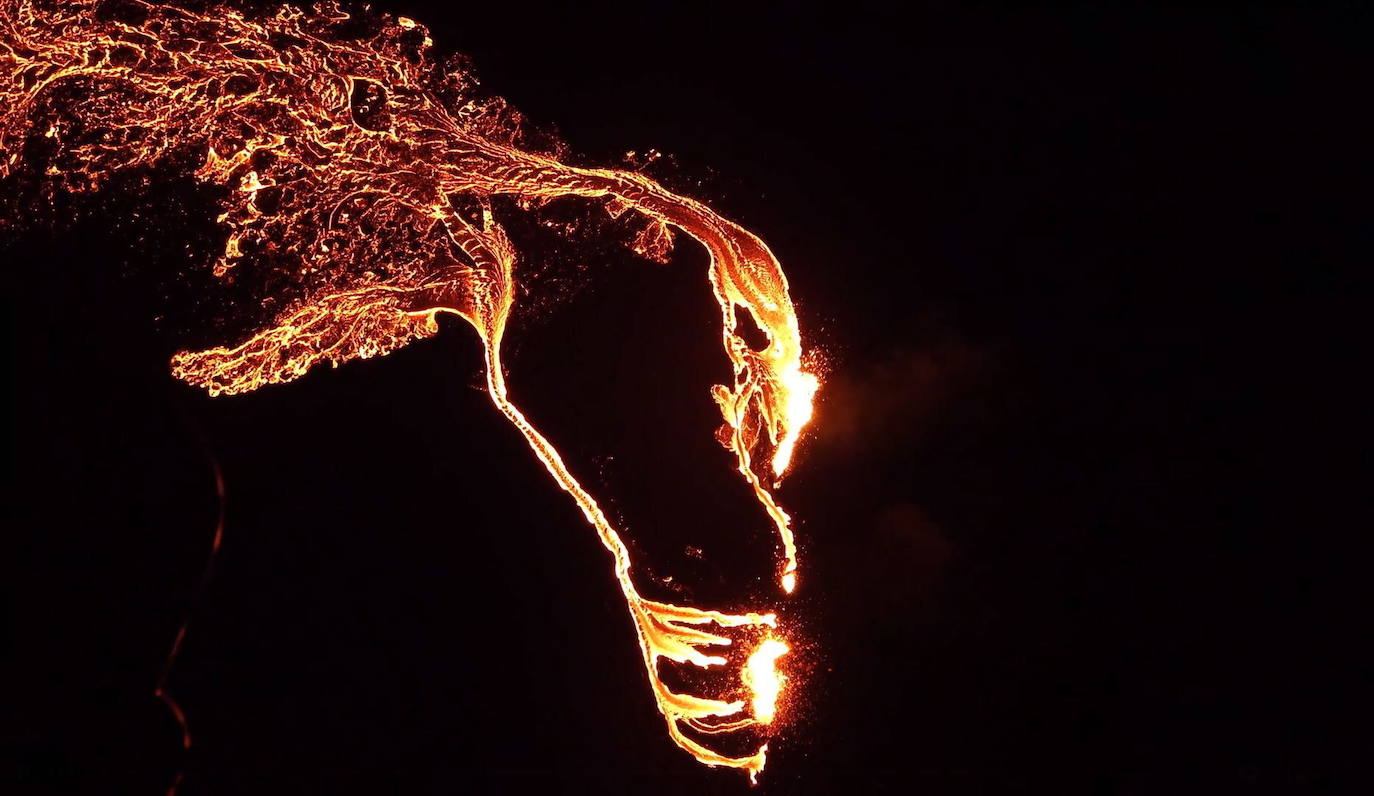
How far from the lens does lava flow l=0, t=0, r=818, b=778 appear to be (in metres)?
Result: 1.75

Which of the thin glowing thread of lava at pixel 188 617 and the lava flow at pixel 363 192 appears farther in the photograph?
the lava flow at pixel 363 192

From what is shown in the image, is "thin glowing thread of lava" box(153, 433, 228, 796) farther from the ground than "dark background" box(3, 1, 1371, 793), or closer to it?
closer to it

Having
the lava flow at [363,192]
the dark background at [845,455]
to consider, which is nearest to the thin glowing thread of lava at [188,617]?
the dark background at [845,455]

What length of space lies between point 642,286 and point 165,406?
1018 mm

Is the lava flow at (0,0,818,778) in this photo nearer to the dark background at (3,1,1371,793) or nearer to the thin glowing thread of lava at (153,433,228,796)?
the dark background at (3,1,1371,793)

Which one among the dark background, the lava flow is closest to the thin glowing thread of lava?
the dark background

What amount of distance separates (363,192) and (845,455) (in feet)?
3.84

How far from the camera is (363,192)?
1797 millimetres

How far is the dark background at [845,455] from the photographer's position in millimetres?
1705

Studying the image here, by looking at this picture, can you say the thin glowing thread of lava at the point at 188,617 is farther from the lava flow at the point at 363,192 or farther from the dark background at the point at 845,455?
the lava flow at the point at 363,192

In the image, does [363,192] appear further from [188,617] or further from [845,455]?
[845,455]

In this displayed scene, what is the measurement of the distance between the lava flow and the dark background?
0.06 m

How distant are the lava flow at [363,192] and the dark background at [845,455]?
0.06m

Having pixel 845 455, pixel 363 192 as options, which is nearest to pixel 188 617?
pixel 363 192
